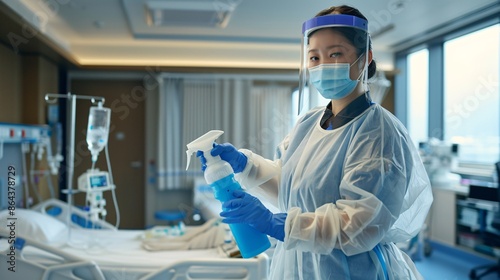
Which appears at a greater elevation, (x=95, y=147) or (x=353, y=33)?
(x=353, y=33)

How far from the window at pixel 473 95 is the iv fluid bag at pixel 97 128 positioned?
141 inches

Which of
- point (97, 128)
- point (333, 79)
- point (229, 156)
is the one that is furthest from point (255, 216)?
point (97, 128)

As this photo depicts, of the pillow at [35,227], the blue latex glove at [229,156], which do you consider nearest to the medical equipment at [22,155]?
the pillow at [35,227]

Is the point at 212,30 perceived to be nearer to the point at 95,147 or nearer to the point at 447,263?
the point at 95,147

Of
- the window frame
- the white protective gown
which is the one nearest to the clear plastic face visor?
the white protective gown

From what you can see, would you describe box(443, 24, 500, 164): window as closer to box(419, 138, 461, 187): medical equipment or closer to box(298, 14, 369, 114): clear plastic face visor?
box(419, 138, 461, 187): medical equipment

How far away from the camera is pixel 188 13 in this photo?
126 inches

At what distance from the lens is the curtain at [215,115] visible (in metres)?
3.98

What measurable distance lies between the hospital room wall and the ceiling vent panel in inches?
44.8

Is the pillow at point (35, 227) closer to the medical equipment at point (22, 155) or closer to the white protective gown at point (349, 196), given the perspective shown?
the medical equipment at point (22, 155)

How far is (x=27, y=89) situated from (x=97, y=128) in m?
1.83

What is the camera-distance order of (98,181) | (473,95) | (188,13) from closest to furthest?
1. (98,181)
2. (188,13)
3. (473,95)

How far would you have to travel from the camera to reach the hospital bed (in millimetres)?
1864

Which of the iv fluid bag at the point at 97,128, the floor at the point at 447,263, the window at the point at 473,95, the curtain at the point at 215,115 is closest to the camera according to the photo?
the iv fluid bag at the point at 97,128
